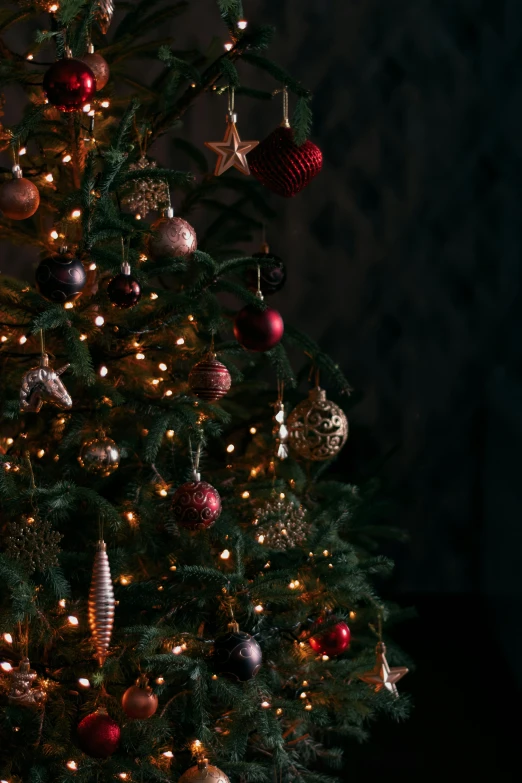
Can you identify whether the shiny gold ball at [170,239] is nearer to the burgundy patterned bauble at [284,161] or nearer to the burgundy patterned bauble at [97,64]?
the burgundy patterned bauble at [284,161]

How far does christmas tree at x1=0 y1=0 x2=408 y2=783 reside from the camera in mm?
1522

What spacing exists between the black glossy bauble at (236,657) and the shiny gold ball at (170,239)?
2.33ft

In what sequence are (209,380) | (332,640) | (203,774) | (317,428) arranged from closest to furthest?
(203,774) < (209,380) < (332,640) < (317,428)

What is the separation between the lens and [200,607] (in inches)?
66.6

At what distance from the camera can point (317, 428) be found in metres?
1.97

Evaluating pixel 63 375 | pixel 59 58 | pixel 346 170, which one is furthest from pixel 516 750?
pixel 59 58

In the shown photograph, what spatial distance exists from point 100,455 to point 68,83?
655mm

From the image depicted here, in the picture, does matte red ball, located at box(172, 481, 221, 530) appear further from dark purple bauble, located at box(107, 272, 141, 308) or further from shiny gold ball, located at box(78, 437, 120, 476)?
dark purple bauble, located at box(107, 272, 141, 308)

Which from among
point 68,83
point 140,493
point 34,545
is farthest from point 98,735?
point 68,83

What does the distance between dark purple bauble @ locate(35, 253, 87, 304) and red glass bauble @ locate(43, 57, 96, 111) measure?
26 cm

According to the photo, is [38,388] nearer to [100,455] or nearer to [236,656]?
[100,455]

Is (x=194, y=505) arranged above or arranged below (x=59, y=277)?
below

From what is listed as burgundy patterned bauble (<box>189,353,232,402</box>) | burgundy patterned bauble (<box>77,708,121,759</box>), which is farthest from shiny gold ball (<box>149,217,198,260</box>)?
burgundy patterned bauble (<box>77,708,121,759</box>)

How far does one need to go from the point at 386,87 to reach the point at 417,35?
19 cm
